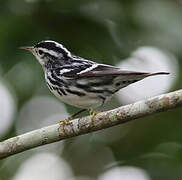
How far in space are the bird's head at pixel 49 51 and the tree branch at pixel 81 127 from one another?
1.32 metres

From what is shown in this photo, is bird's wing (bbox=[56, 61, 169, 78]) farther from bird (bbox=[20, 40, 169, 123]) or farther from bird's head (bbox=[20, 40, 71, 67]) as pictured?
bird's head (bbox=[20, 40, 71, 67])

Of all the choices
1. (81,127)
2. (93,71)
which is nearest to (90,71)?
(93,71)

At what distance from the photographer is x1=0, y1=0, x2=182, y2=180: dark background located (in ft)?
19.2

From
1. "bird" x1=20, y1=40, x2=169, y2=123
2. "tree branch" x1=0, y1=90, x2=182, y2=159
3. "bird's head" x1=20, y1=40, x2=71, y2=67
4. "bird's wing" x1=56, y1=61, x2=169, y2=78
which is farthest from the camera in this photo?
"bird's head" x1=20, y1=40, x2=71, y2=67

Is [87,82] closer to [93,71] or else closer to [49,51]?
[93,71]

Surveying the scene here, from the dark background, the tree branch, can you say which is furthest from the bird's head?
the tree branch

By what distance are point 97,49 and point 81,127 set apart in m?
1.54

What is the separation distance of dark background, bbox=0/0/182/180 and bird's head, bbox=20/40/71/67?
89mm

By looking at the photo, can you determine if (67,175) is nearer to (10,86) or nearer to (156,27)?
(10,86)

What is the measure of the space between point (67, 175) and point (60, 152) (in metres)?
0.38

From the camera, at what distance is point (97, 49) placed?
5.90 meters

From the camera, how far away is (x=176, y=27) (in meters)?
5.95

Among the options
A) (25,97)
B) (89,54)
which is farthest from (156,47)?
(25,97)

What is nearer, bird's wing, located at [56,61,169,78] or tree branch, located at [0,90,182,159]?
tree branch, located at [0,90,182,159]
